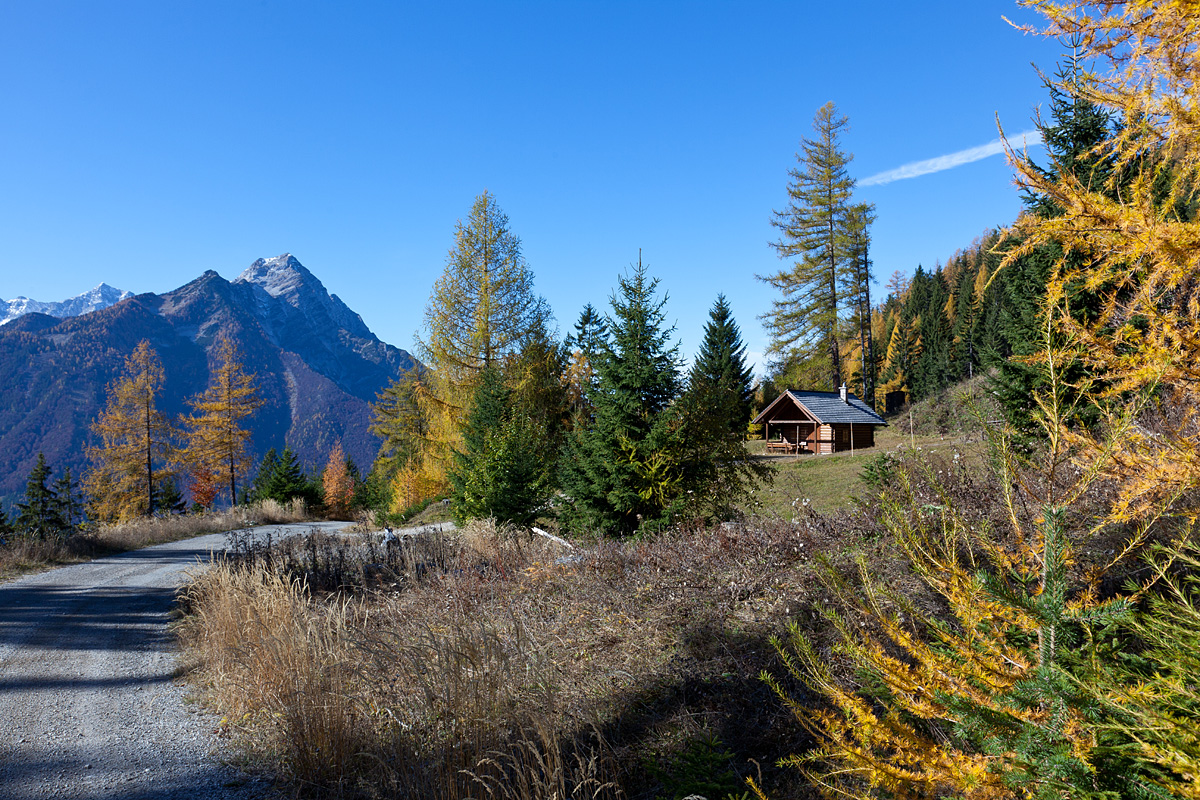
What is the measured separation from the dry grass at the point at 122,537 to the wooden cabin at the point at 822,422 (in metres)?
23.8

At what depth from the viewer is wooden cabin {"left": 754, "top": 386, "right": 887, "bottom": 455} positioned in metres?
28.9

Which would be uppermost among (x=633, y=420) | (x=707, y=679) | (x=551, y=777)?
(x=633, y=420)

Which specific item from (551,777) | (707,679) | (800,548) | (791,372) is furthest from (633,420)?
(791,372)

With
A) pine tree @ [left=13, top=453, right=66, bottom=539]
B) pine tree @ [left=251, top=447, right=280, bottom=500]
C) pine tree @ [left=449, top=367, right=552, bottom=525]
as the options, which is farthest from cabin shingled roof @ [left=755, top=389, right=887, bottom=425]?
pine tree @ [left=13, top=453, right=66, bottom=539]

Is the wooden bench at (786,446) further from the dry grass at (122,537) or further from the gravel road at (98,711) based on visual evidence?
the gravel road at (98,711)

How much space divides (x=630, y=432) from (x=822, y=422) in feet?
71.6

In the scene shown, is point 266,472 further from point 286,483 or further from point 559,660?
point 559,660

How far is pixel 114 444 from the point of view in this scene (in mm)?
28734

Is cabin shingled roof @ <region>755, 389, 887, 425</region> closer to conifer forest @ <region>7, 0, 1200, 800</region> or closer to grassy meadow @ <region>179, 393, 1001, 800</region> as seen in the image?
conifer forest @ <region>7, 0, 1200, 800</region>

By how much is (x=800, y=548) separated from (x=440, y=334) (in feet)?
54.7

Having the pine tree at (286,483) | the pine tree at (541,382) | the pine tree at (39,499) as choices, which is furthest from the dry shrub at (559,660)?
the pine tree at (39,499)

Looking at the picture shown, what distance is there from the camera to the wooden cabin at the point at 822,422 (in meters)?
28.9

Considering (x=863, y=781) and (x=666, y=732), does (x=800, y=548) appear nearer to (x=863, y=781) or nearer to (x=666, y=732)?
(x=666, y=732)

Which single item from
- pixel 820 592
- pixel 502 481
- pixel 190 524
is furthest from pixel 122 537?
pixel 820 592
